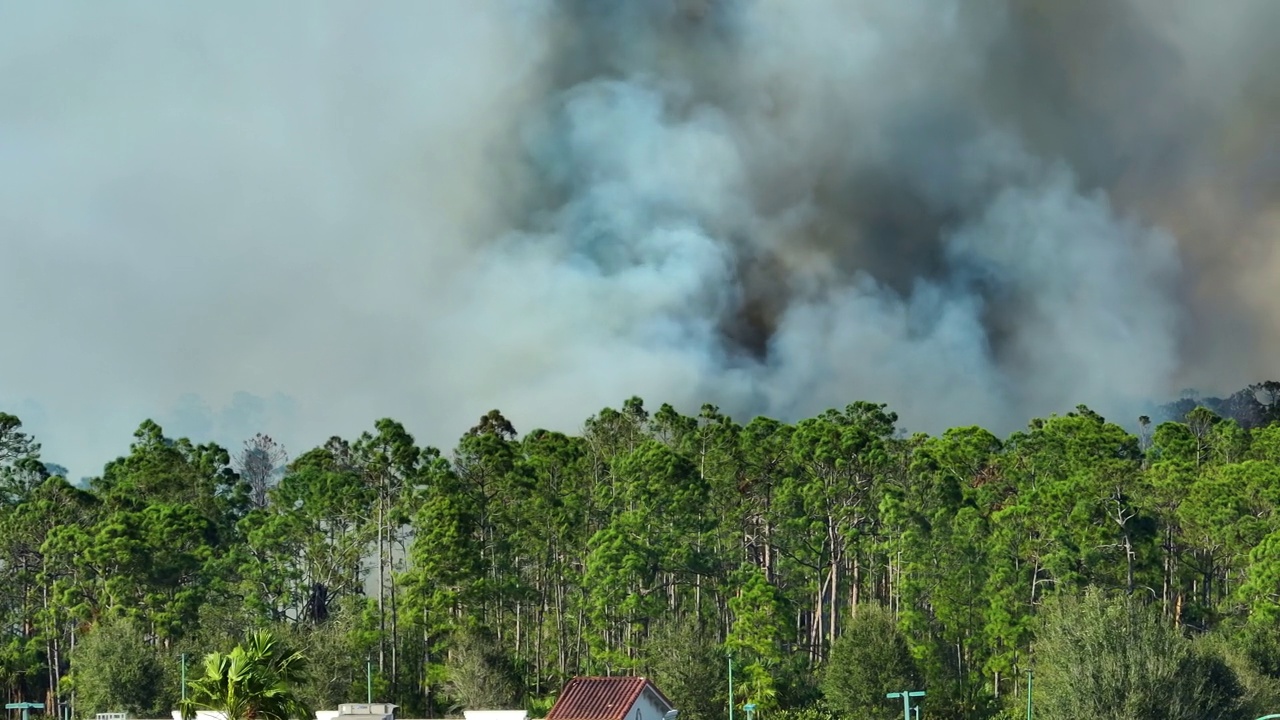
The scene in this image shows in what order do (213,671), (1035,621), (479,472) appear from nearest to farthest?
(213,671) → (1035,621) → (479,472)

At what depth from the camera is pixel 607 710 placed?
88.4m

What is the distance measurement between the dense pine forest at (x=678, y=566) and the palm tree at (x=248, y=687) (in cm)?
4773

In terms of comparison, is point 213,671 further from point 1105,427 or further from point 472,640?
point 1105,427

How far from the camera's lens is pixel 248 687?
60656 mm

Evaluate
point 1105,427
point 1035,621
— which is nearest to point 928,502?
point 1035,621

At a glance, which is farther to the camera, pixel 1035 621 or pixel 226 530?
pixel 226 530

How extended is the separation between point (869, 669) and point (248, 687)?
4999 cm

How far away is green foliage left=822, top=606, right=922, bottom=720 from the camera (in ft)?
334

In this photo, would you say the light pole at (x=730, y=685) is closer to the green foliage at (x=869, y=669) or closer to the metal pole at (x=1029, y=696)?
the green foliage at (x=869, y=669)

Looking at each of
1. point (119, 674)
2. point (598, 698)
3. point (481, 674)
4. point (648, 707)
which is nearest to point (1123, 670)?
point (648, 707)

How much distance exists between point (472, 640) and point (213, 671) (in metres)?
50.7

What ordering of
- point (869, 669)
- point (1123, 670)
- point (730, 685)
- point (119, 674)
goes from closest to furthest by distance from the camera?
point (1123, 670), point (730, 685), point (869, 669), point (119, 674)

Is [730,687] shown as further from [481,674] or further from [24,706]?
[24,706]

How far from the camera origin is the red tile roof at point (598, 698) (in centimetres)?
8819
